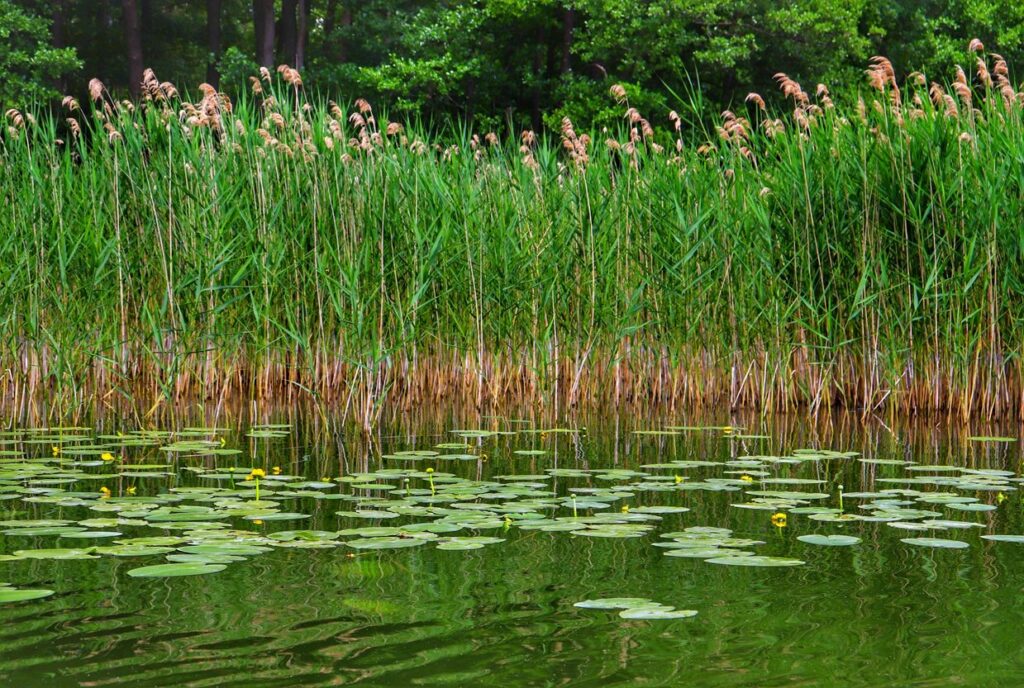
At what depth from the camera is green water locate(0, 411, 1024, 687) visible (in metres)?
2.44

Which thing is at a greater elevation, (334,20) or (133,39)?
(334,20)

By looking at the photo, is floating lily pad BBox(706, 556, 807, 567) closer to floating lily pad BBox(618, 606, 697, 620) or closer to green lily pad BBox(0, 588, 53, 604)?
floating lily pad BBox(618, 606, 697, 620)

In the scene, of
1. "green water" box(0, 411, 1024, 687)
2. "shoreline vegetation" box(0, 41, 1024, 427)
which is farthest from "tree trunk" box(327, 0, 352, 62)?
"green water" box(0, 411, 1024, 687)

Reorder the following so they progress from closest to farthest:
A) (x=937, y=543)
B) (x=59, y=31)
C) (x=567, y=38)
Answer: (x=937, y=543) → (x=567, y=38) → (x=59, y=31)

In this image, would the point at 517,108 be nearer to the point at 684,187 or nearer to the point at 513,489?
the point at 684,187

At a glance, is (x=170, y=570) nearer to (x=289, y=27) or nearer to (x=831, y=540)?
(x=831, y=540)

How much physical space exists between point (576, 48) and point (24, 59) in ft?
36.7

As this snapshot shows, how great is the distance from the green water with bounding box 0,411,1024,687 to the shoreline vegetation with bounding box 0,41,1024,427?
8.39ft

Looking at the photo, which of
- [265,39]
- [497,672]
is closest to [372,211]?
[497,672]

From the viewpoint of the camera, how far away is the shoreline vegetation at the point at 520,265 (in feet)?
22.5

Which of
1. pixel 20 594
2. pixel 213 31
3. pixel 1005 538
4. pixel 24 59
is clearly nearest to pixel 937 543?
pixel 1005 538

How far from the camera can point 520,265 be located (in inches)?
290

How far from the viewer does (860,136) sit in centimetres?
711

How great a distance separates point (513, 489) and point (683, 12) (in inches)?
804
